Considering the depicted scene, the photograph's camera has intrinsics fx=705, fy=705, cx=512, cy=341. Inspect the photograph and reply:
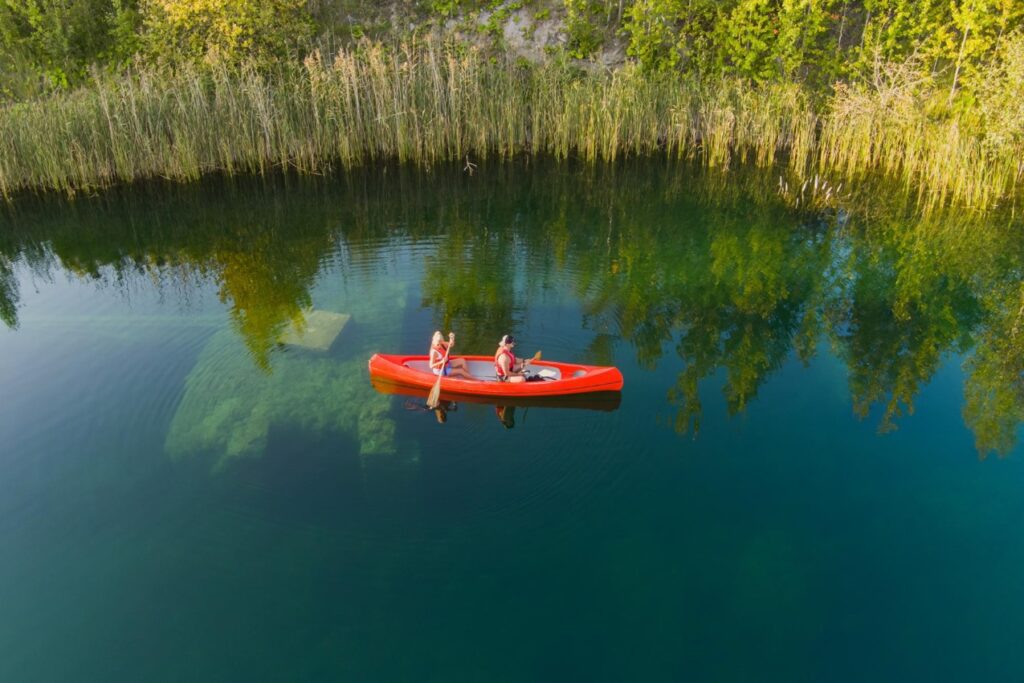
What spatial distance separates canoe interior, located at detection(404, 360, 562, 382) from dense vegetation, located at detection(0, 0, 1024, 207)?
28.8 feet

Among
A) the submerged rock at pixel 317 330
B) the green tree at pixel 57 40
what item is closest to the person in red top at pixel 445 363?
the submerged rock at pixel 317 330

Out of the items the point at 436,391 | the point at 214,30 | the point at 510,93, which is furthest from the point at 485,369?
the point at 214,30

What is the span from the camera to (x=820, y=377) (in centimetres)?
852

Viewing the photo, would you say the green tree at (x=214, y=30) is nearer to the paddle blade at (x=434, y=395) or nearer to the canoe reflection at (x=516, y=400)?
the canoe reflection at (x=516, y=400)

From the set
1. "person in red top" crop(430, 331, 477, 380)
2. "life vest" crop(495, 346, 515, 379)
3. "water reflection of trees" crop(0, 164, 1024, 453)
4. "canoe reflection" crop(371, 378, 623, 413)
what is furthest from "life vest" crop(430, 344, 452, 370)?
"water reflection of trees" crop(0, 164, 1024, 453)

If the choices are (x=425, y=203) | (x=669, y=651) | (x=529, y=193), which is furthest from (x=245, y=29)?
(x=669, y=651)

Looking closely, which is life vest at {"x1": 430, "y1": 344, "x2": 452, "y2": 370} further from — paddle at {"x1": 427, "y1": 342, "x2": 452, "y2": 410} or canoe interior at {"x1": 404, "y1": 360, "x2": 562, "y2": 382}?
canoe interior at {"x1": 404, "y1": 360, "x2": 562, "y2": 382}

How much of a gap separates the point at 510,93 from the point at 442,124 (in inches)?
65.7

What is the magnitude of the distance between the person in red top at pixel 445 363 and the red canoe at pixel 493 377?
4.2 inches

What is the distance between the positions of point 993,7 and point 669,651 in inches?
596

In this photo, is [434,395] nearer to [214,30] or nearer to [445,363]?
[445,363]

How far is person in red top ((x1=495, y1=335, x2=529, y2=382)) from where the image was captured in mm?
7898

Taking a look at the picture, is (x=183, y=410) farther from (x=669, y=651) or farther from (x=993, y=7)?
(x=993, y=7)

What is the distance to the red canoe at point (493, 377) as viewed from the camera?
25.9 ft
